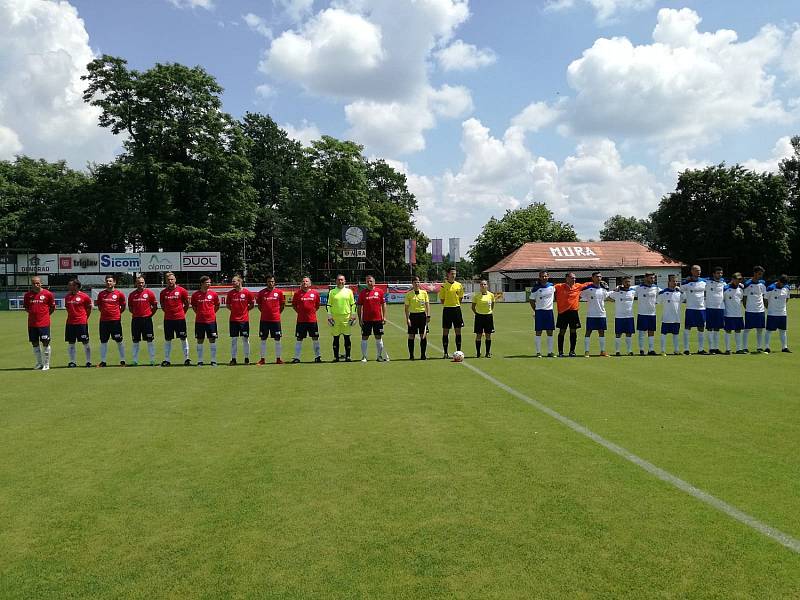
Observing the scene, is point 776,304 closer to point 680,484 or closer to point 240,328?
point 680,484

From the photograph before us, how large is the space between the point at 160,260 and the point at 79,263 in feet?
23.4

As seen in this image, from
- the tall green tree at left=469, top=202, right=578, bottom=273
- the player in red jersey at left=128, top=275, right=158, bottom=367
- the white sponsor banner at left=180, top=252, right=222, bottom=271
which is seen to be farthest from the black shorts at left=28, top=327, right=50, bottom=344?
the tall green tree at left=469, top=202, right=578, bottom=273

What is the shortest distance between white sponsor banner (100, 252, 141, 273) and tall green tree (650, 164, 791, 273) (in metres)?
54.2

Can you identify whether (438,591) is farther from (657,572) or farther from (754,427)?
(754,427)

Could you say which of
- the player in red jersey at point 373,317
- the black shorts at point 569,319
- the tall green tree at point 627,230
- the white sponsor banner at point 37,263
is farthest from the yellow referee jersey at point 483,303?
the tall green tree at point 627,230

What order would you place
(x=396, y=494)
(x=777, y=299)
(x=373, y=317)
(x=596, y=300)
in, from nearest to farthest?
(x=396, y=494) → (x=373, y=317) → (x=596, y=300) → (x=777, y=299)

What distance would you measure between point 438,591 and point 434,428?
13.1ft

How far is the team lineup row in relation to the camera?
14.6 meters

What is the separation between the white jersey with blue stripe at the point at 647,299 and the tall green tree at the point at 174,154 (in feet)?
153

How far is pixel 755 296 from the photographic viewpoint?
16031 mm

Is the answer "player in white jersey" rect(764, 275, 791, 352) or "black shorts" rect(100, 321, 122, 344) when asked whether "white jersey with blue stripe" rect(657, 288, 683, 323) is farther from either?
"black shorts" rect(100, 321, 122, 344)

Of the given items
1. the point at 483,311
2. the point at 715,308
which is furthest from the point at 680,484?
the point at 715,308

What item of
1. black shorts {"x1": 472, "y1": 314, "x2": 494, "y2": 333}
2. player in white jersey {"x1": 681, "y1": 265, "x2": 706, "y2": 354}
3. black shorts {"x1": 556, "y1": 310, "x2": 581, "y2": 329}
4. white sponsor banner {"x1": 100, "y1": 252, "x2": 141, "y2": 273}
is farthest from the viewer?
white sponsor banner {"x1": 100, "y1": 252, "x2": 141, "y2": 273}

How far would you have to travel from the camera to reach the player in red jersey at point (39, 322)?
1414 centimetres
